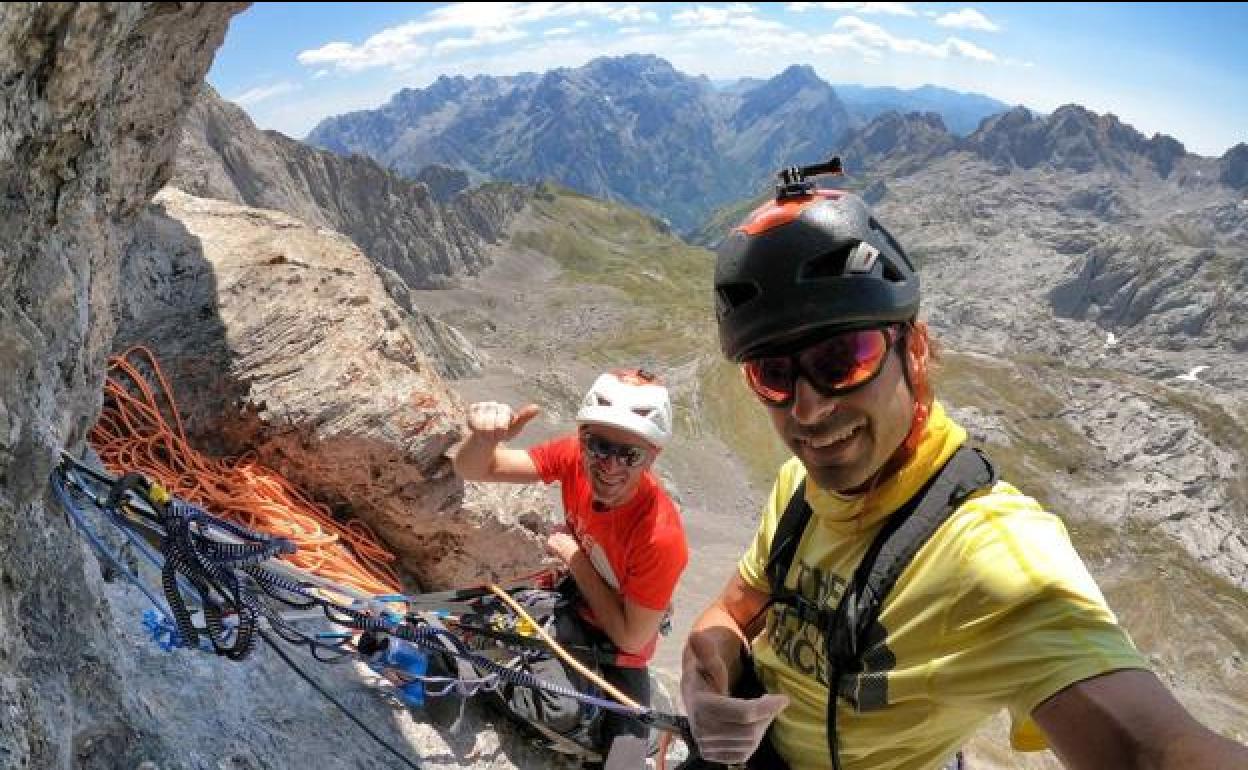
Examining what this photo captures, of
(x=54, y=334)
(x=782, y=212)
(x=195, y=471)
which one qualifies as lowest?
(x=195, y=471)

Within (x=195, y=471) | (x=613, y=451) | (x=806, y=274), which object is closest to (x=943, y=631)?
(x=806, y=274)

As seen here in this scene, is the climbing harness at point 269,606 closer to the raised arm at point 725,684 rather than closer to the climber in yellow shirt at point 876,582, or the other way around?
the raised arm at point 725,684

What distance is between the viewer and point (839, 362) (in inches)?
142

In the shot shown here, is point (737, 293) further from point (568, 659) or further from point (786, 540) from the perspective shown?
point (568, 659)

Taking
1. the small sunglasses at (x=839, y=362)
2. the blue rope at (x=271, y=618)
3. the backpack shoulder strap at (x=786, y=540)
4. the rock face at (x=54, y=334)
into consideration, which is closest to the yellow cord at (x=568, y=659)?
the blue rope at (x=271, y=618)

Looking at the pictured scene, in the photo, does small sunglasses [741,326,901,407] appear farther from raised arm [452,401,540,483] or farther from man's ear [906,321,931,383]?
raised arm [452,401,540,483]

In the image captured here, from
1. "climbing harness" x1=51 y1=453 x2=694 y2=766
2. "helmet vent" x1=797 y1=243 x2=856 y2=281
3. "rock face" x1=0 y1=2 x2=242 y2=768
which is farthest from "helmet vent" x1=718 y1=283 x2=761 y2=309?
"rock face" x1=0 y1=2 x2=242 y2=768

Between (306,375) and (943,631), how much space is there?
806 centimetres

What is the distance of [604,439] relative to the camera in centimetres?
642

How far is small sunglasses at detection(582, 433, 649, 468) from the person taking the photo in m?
6.39

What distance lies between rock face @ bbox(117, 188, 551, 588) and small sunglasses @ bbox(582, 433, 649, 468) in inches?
142

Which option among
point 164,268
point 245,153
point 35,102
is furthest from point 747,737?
point 245,153

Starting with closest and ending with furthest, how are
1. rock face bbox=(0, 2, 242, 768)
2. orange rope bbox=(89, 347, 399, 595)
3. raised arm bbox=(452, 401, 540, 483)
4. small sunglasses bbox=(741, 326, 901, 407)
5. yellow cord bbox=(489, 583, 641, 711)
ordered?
rock face bbox=(0, 2, 242, 768) < small sunglasses bbox=(741, 326, 901, 407) < yellow cord bbox=(489, 583, 641, 711) < raised arm bbox=(452, 401, 540, 483) < orange rope bbox=(89, 347, 399, 595)

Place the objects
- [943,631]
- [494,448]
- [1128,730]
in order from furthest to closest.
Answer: [494,448], [943,631], [1128,730]
